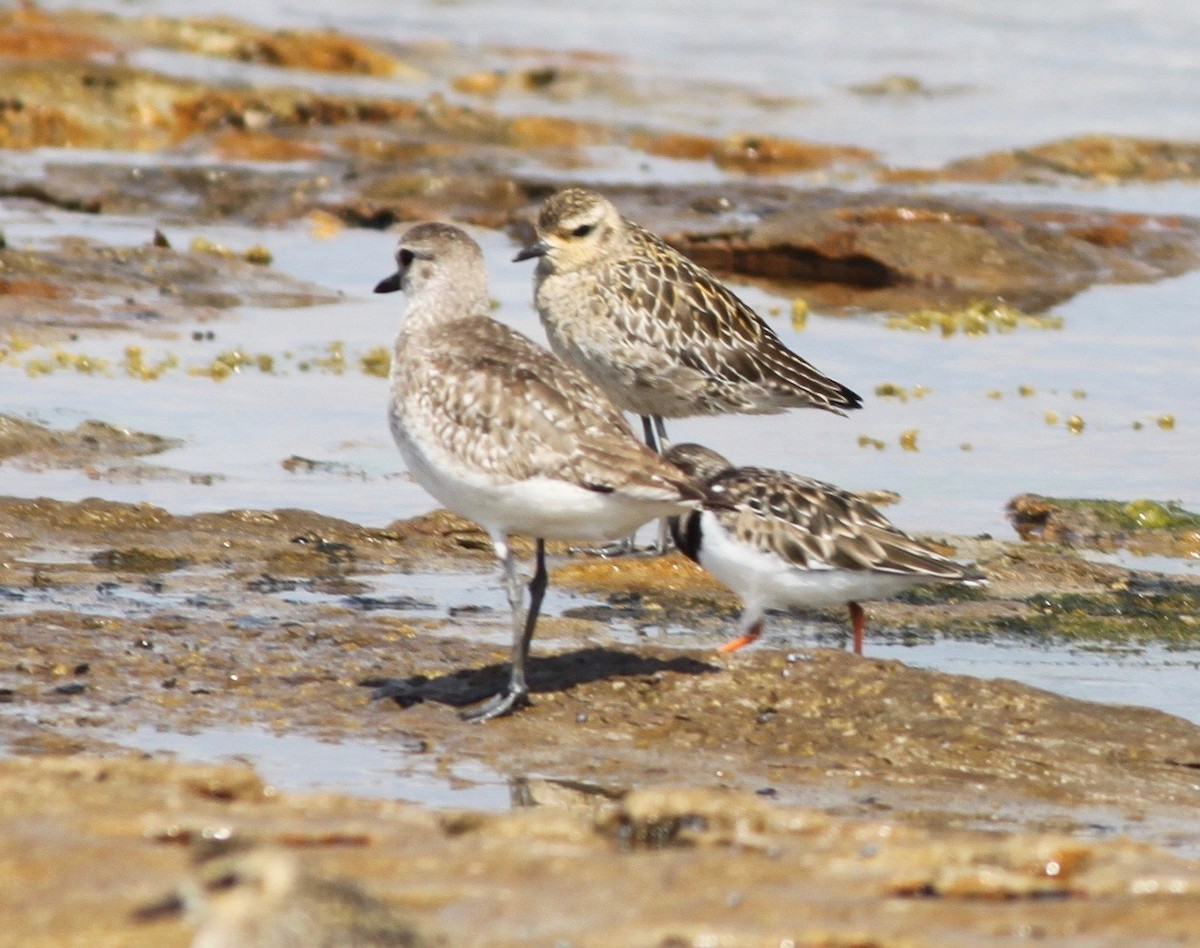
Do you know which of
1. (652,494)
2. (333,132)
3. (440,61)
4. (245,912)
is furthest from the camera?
(440,61)

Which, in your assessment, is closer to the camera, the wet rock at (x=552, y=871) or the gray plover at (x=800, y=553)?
the wet rock at (x=552, y=871)

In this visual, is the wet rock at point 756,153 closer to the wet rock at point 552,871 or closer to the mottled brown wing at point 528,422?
the mottled brown wing at point 528,422

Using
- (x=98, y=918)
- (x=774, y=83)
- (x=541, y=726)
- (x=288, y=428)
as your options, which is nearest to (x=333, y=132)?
(x=774, y=83)

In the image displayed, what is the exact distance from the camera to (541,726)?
7434 millimetres

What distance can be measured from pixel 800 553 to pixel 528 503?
1348mm

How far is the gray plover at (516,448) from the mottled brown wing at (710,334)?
3460 mm

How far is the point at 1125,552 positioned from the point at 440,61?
20.5 meters

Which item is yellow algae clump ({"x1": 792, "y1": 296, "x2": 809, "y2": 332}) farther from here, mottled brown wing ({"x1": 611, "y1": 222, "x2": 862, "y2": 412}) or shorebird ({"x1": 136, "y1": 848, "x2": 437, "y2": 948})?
shorebird ({"x1": 136, "y1": 848, "x2": 437, "y2": 948})

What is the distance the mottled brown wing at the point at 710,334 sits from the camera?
11297mm

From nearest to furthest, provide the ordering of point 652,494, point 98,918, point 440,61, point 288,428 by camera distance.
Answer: point 98,918 < point 652,494 < point 288,428 < point 440,61

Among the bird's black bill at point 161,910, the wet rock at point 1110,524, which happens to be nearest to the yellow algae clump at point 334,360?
the wet rock at point 1110,524

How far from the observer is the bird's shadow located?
768 centimetres

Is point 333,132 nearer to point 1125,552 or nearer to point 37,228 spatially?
point 37,228

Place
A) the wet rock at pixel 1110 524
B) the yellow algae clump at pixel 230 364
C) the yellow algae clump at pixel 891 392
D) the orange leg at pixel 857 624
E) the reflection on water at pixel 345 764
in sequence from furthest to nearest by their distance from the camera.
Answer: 1. the yellow algae clump at pixel 891 392
2. the yellow algae clump at pixel 230 364
3. the wet rock at pixel 1110 524
4. the orange leg at pixel 857 624
5. the reflection on water at pixel 345 764
